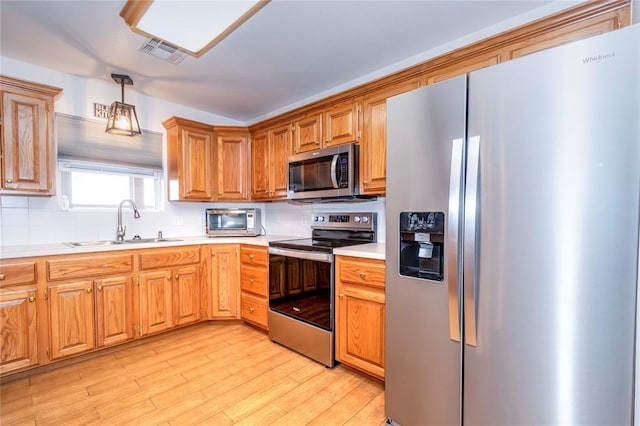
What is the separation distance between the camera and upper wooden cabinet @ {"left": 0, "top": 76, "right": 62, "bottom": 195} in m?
2.10

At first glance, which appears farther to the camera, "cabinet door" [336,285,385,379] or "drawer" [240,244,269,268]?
"drawer" [240,244,269,268]

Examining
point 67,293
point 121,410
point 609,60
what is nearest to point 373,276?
point 609,60

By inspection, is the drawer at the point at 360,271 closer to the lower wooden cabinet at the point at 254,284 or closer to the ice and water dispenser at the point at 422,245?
the ice and water dispenser at the point at 422,245

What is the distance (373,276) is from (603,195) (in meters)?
1.20

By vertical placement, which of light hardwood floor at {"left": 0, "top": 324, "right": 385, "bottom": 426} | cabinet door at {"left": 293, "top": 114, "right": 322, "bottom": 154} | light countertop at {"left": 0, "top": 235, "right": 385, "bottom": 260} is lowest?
light hardwood floor at {"left": 0, "top": 324, "right": 385, "bottom": 426}

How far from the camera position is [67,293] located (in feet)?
7.03

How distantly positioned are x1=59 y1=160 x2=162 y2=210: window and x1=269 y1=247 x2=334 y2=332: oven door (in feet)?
5.33

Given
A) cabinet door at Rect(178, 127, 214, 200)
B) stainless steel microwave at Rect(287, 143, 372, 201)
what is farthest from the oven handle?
cabinet door at Rect(178, 127, 214, 200)

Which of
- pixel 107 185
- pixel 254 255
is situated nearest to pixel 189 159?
pixel 107 185

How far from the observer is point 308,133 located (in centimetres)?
267

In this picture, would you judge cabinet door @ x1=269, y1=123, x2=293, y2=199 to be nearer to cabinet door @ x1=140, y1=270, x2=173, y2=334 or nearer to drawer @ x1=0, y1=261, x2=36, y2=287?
cabinet door @ x1=140, y1=270, x2=173, y2=334

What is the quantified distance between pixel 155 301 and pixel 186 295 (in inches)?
10.6

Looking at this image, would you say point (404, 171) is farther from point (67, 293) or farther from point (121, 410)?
point (67, 293)

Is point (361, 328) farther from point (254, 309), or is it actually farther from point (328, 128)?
point (328, 128)
